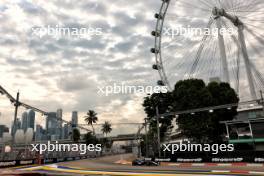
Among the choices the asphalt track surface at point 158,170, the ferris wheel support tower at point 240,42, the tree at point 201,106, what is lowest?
the asphalt track surface at point 158,170

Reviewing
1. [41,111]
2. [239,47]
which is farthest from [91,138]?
[239,47]

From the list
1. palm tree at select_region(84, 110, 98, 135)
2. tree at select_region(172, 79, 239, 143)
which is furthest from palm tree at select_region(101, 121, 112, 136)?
tree at select_region(172, 79, 239, 143)

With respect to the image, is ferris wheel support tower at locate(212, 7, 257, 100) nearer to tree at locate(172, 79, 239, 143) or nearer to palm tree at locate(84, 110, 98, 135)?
tree at locate(172, 79, 239, 143)

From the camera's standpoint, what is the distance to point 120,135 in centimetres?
16512

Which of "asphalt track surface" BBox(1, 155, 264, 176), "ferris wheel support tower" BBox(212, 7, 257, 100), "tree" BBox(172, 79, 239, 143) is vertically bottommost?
"asphalt track surface" BBox(1, 155, 264, 176)

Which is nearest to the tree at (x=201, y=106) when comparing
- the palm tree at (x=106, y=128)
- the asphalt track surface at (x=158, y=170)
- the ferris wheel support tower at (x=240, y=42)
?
the ferris wheel support tower at (x=240, y=42)

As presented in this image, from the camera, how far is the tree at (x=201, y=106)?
51.0m

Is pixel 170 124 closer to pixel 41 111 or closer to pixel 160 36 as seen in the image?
pixel 160 36

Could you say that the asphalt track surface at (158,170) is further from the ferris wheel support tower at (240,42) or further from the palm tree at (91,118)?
the palm tree at (91,118)

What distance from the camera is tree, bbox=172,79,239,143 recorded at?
50969 mm

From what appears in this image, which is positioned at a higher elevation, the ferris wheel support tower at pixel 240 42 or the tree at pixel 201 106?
the ferris wheel support tower at pixel 240 42

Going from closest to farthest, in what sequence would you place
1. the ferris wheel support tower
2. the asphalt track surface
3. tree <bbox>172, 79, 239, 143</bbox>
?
the asphalt track surface, the ferris wheel support tower, tree <bbox>172, 79, 239, 143</bbox>

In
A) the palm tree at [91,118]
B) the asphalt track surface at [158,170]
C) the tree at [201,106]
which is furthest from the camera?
the palm tree at [91,118]

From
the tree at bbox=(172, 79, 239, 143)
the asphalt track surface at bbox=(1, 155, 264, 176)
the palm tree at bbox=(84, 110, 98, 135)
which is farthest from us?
the palm tree at bbox=(84, 110, 98, 135)
